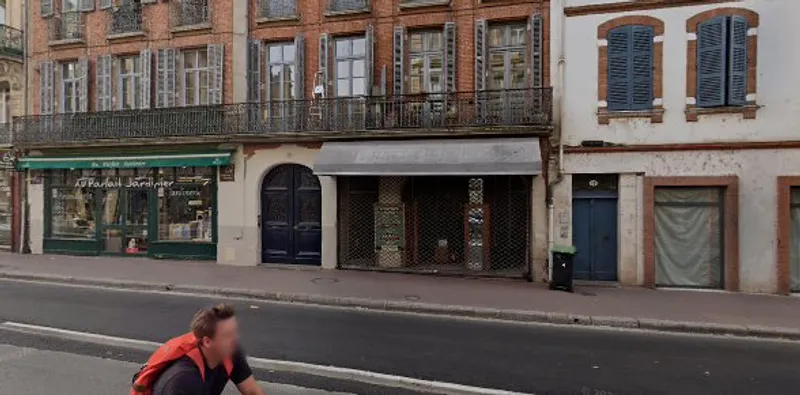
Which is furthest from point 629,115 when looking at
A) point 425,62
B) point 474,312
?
point 474,312

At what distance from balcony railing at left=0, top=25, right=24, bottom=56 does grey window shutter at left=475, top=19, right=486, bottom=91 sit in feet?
52.2

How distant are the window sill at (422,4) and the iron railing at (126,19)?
8851 millimetres

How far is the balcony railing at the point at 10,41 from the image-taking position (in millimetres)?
16734

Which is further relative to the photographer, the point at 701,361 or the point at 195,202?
the point at 195,202

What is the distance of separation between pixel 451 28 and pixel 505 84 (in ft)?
6.88

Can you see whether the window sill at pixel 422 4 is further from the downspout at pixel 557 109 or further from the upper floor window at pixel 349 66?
the downspout at pixel 557 109

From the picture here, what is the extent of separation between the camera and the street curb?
798 cm

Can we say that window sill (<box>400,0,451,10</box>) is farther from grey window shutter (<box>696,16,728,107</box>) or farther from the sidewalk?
the sidewalk

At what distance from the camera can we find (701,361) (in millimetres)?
6332

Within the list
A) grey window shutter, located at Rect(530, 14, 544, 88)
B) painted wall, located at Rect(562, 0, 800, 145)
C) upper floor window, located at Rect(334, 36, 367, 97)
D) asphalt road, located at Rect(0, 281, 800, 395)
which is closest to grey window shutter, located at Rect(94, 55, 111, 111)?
upper floor window, located at Rect(334, 36, 367, 97)

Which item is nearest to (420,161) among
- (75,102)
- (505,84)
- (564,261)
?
(505,84)

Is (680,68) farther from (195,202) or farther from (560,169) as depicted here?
(195,202)

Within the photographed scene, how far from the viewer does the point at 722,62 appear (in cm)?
1105

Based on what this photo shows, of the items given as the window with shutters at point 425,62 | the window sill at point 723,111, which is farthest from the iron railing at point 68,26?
the window sill at point 723,111
